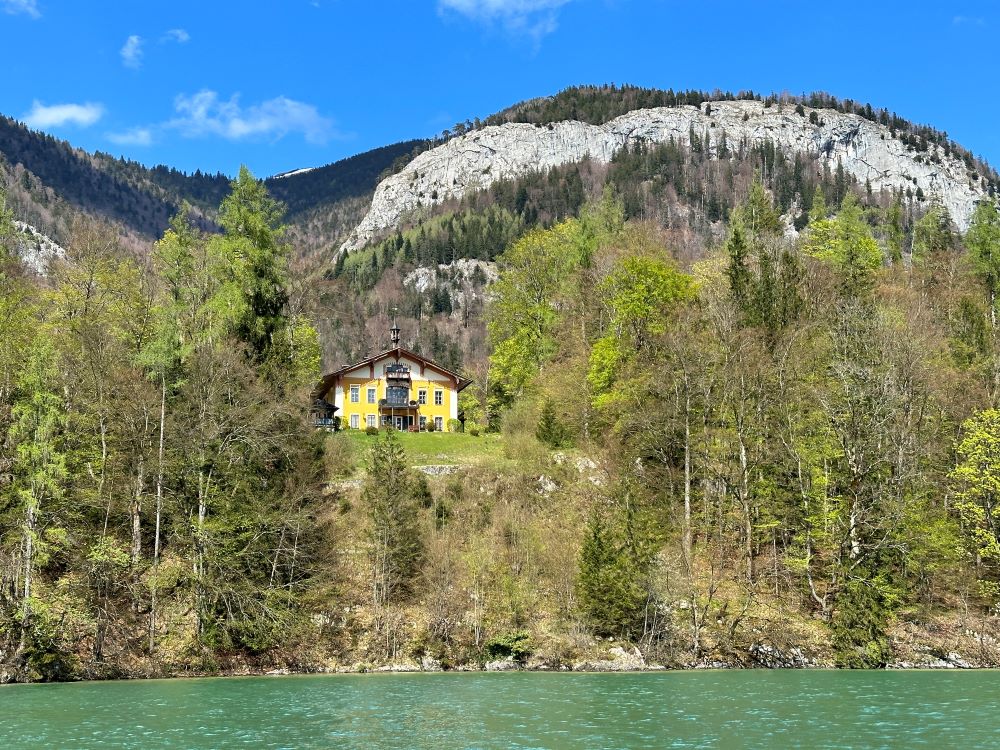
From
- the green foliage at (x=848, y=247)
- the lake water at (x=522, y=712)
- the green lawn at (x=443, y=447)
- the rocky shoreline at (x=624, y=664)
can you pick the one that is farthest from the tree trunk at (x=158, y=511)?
the green foliage at (x=848, y=247)

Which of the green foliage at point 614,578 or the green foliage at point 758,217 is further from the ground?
the green foliage at point 758,217

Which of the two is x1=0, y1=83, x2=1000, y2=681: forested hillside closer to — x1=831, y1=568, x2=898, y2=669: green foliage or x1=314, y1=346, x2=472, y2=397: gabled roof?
x1=831, y1=568, x2=898, y2=669: green foliage

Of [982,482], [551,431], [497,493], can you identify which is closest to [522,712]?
[497,493]

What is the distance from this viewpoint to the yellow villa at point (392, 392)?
80.8 m

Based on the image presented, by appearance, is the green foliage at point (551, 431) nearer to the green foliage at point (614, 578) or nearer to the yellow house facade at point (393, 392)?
the green foliage at point (614, 578)

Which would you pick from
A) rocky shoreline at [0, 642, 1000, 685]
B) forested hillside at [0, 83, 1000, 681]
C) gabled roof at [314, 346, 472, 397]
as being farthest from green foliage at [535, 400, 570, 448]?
gabled roof at [314, 346, 472, 397]

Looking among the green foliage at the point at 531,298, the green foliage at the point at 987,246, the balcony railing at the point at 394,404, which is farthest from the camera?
the balcony railing at the point at 394,404

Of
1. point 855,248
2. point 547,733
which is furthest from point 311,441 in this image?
point 855,248

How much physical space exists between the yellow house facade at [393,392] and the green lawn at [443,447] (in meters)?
13.6

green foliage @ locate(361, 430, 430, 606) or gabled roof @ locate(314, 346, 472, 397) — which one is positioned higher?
gabled roof @ locate(314, 346, 472, 397)

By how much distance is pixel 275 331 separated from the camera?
155 ft

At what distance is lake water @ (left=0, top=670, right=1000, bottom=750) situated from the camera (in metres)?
20.6

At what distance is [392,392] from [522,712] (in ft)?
189

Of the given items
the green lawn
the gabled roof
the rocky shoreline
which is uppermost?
the gabled roof
